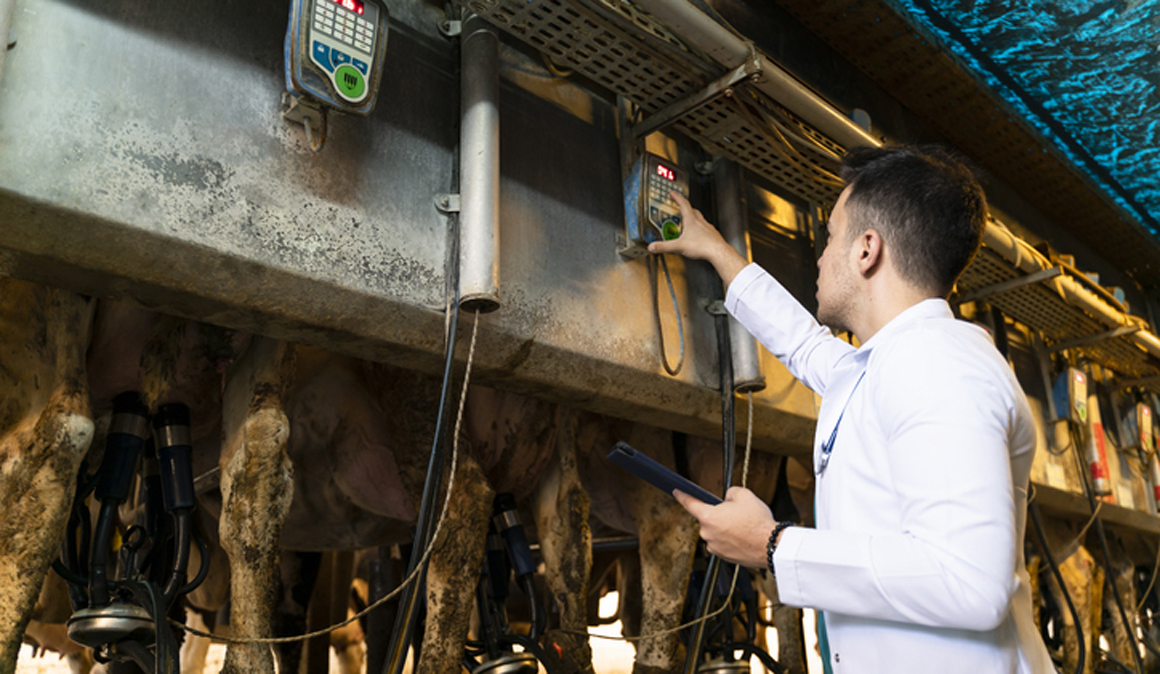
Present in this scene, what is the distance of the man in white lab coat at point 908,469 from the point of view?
1.03 meters

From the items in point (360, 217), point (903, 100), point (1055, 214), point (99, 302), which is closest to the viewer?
point (360, 217)

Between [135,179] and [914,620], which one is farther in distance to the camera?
[135,179]

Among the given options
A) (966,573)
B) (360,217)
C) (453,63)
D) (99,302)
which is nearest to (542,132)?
(453,63)

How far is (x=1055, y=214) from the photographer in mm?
5133

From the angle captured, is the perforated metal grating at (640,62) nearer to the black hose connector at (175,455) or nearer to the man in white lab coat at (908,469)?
the man in white lab coat at (908,469)

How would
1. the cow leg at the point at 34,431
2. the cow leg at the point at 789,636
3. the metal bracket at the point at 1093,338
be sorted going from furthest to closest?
the metal bracket at the point at 1093,338 < the cow leg at the point at 789,636 < the cow leg at the point at 34,431

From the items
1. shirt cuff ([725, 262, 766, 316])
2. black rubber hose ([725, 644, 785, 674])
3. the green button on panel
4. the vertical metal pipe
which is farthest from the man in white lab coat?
black rubber hose ([725, 644, 785, 674])

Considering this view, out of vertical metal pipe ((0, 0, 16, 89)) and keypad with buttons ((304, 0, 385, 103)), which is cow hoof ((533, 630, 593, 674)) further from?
vertical metal pipe ((0, 0, 16, 89))

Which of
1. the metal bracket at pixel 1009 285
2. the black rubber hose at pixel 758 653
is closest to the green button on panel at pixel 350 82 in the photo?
the black rubber hose at pixel 758 653

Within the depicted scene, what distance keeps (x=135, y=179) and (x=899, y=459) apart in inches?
52.3

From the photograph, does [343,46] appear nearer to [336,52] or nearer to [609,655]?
[336,52]

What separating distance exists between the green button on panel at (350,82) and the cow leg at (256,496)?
0.71 metres

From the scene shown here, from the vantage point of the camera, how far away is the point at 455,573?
7.47 feet

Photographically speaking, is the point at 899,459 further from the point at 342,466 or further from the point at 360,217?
the point at 342,466
